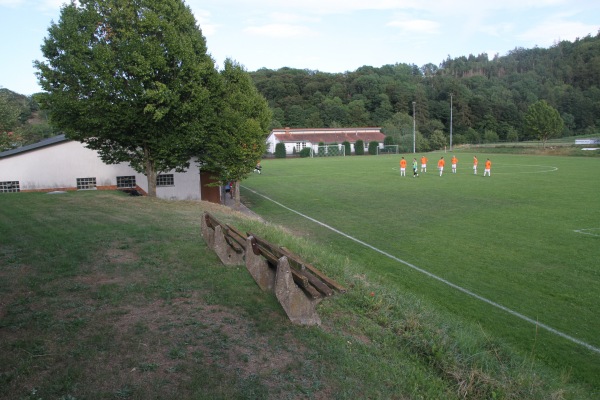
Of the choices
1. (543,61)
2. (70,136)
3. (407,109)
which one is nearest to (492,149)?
(407,109)

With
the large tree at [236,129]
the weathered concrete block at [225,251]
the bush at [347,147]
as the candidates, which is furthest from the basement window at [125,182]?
the bush at [347,147]

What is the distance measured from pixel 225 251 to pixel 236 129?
14925mm

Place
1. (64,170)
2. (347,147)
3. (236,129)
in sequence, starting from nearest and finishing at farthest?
(236,129) → (64,170) → (347,147)

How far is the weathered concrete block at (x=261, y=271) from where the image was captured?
6707 mm

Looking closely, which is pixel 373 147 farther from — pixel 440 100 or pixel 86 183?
pixel 86 183

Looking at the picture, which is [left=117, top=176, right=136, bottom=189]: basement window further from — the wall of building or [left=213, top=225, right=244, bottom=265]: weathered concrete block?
[left=213, top=225, right=244, bottom=265]: weathered concrete block

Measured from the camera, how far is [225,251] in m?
8.33

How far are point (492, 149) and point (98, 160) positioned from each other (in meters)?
67.8

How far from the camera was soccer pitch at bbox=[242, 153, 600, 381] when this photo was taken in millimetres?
8422

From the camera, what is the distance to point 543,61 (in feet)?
514

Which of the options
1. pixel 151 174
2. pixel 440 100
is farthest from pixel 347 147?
pixel 151 174

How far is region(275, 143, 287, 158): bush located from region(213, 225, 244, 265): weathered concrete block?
77.3 metres

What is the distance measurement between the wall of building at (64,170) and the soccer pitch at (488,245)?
5689mm

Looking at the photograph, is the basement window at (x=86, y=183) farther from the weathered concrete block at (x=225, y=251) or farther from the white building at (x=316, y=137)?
the white building at (x=316, y=137)
